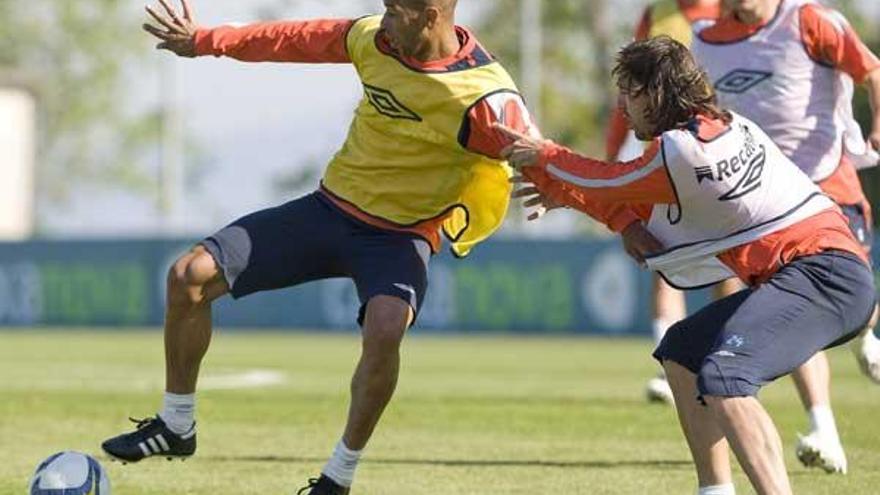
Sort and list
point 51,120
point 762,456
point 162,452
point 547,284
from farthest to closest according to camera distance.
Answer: point 51,120
point 547,284
point 162,452
point 762,456

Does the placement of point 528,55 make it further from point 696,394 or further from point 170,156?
point 696,394

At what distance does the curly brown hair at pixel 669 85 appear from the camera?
7.72 m

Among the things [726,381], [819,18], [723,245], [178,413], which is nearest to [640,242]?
[723,245]

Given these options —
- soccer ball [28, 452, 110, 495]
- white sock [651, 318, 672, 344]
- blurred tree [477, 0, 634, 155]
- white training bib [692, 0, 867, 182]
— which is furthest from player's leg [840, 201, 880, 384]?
blurred tree [477, 0, 634, 155]

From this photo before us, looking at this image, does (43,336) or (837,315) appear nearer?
(837,315)

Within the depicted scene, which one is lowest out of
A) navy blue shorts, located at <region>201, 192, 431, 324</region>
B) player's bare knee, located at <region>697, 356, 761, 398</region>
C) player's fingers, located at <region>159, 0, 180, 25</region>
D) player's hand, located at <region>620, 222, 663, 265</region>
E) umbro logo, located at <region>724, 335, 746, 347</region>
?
navy blue shorts, located at <region>201, 192, 431, 324</region>

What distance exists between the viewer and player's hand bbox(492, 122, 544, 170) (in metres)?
8.16

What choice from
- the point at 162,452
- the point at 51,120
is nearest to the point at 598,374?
the point at 162,452

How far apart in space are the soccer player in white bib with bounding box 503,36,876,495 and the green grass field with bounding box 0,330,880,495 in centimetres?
169

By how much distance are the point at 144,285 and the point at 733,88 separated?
22.9 meters

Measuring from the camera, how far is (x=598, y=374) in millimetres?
19188

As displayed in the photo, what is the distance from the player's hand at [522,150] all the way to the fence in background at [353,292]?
18.4m

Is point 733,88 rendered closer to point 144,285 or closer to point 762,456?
point 762,456

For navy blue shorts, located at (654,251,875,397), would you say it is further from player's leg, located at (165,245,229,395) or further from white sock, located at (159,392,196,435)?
white sock, located at (159,392,196,435)
